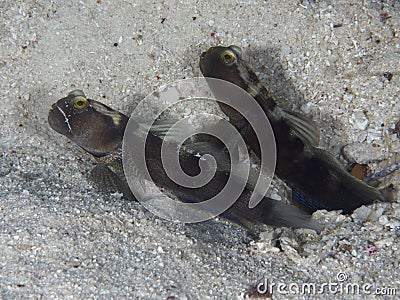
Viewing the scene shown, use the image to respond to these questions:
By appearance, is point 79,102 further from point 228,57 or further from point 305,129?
point 305,129

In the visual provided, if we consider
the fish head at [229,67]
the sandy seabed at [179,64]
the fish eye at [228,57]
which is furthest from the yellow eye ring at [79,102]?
the fish eye at [228,57]

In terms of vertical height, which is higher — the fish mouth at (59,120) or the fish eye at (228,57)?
the fish eye at (228,57)

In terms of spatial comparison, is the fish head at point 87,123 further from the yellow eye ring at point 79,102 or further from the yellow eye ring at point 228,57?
the yellow eye ring at point 228,57

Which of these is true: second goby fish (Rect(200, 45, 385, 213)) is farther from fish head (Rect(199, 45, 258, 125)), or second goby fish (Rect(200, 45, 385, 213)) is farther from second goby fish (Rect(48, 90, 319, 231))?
second goby fish (Rect(48, 90, 319, 231))

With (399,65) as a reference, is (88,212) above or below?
below

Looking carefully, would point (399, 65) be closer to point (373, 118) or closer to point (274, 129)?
point (373, 118)

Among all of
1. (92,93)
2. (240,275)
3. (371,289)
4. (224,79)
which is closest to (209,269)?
(240,275)
